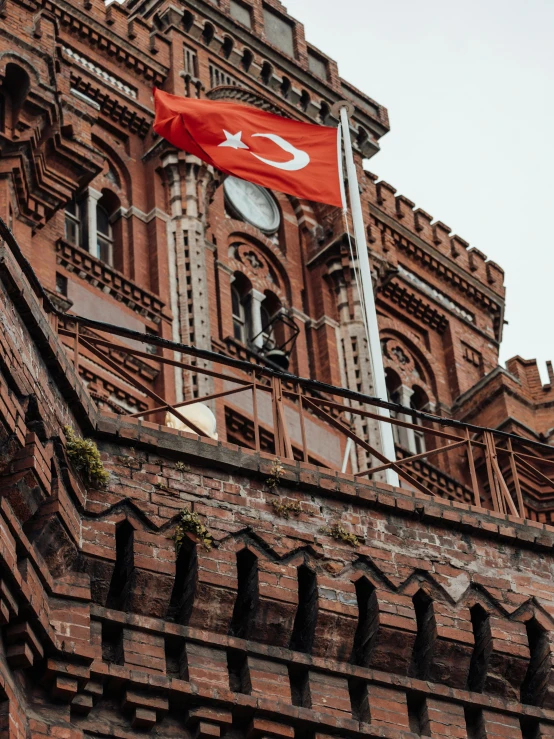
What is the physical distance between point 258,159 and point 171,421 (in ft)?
15.1

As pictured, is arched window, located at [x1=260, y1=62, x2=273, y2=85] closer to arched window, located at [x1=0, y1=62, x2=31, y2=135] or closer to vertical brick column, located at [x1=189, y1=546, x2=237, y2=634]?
arched window, located at [x1=0, y1=62, x2=31, y2=135]

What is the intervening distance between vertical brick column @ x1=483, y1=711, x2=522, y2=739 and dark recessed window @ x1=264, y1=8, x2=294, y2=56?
2220 cm

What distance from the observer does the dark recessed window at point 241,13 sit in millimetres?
37812

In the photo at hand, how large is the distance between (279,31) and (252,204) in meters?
5.49

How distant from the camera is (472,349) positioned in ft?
126

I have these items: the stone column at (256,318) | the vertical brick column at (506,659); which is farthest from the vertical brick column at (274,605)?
the stone column at (256,318)

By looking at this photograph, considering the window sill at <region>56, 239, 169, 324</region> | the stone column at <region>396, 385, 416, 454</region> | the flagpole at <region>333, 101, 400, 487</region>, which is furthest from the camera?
the stone column at <region>396, 385, 416, 454</region>

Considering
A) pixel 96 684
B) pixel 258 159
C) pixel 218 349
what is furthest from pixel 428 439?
pixel 96 684

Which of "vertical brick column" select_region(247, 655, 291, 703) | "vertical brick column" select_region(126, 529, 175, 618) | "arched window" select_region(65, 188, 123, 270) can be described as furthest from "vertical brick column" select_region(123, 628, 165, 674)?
"arched window" select_region(65, 188, 123, 270)

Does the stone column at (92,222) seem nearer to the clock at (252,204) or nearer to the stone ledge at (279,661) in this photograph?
the clock at (252,204)

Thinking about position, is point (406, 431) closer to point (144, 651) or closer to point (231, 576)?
point (231, 576)

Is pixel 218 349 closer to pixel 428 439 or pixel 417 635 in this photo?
pixel 428 439

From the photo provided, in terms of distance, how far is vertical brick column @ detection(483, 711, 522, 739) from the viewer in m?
18.1

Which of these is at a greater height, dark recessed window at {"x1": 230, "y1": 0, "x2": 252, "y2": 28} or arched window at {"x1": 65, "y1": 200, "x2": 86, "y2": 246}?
dark recessed window at {"x1": 230, "y1": 0, "x2": 252, "y2": 28}
